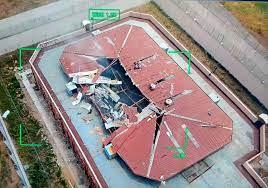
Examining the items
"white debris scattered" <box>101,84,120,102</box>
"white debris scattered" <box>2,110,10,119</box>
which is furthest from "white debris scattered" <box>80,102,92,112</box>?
"white debris scattered" <box>2,110,10,119</box>

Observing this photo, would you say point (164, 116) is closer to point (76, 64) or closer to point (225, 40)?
point (76, 64)

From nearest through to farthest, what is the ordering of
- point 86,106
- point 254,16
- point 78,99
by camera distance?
point 86,106 < point 78,99 < point 254,16

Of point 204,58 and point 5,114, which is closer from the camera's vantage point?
point 5,114

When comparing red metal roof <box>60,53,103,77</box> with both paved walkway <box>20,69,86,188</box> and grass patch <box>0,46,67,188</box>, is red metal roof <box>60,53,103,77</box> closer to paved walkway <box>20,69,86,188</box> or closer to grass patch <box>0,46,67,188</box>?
paved walkway <box>20,69,86,188</box>

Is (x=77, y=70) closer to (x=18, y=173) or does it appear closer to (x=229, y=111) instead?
(x=18, y=173)

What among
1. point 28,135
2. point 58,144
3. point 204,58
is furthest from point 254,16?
point 28,135

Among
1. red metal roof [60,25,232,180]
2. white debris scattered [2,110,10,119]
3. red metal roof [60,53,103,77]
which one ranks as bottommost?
red metal roof [60,25,232,180]

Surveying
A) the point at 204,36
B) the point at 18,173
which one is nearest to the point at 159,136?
the point at 18,173

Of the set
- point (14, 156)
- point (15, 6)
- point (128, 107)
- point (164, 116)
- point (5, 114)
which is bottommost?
point (164, 116)
